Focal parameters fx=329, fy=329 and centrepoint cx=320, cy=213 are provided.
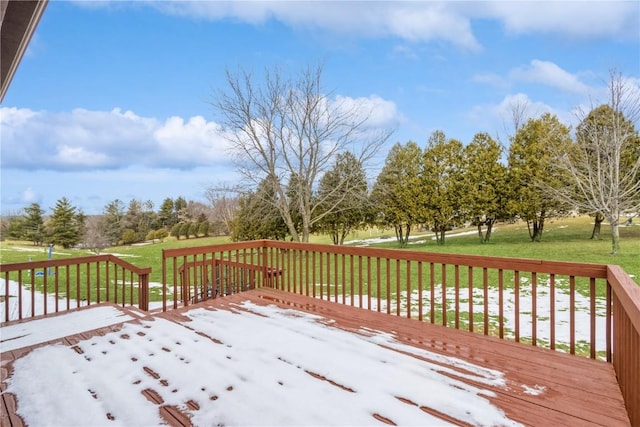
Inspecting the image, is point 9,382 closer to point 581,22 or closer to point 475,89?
point 581,22

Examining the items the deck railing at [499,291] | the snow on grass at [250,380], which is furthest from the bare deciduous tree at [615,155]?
the snow on grass at [250,380]

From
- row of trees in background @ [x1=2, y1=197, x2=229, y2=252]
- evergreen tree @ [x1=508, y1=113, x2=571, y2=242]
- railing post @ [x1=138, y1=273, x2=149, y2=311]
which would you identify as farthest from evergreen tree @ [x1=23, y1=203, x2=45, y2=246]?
evergreen tree @ [x1=508, y1=113, x2=571, y2=242]

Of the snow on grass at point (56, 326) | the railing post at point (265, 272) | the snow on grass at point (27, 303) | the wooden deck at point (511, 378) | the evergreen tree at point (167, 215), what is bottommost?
the snow on grass at point (27, 303)

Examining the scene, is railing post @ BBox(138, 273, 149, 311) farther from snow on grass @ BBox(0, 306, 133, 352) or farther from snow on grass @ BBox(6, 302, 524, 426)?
snow on grass @ BBox(6, 302, 524, 426)

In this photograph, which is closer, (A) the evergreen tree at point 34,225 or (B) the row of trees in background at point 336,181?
(A) the evergreen tree at point 34,225

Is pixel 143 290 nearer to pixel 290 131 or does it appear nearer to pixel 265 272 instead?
pixel 265 272

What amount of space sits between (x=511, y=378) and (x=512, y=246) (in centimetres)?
910

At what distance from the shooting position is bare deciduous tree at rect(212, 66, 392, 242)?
10.4 metres

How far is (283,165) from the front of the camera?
1113cm

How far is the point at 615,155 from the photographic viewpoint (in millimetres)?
7082

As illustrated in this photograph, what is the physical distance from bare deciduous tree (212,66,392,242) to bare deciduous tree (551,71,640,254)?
17.7 feet

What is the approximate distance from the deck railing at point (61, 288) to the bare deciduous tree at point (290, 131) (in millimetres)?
5239

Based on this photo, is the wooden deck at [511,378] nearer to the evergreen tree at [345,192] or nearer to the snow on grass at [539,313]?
the snow on grass at [539,313]

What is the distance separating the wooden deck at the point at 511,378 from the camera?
1.45 m
